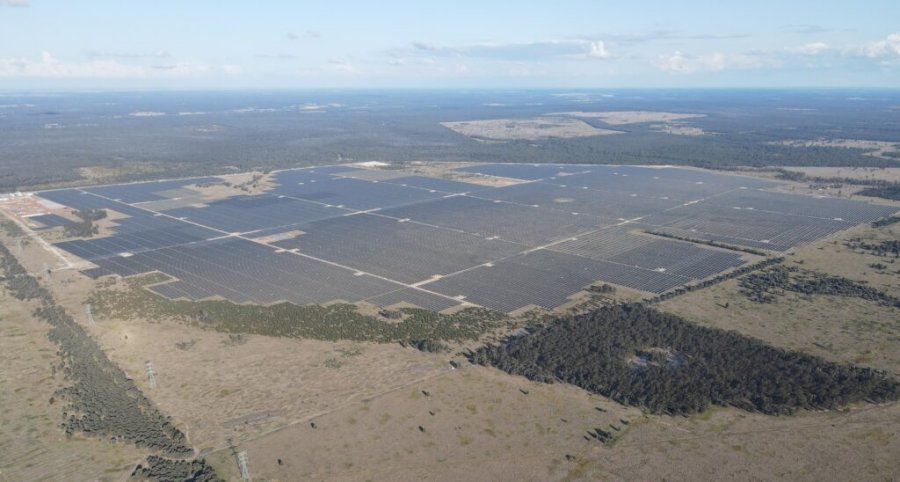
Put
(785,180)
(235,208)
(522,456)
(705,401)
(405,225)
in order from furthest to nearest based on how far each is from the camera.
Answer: (785,180)
(235,208)
(405,225)
(705,401)
(522,456)

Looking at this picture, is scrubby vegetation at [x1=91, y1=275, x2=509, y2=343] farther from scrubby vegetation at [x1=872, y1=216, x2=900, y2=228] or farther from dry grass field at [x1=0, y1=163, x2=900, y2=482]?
scrubby vegetation at [x1=872, y1=216, x2=900, y2=228]

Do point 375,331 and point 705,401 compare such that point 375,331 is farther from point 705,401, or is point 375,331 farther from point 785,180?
point 785,180

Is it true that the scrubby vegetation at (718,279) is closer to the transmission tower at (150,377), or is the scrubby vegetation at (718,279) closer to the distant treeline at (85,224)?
the transmission tower at (150,377)

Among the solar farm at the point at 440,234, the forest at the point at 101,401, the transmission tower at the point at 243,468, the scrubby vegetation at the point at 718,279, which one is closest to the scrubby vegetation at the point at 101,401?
the forest at the point at 101,401

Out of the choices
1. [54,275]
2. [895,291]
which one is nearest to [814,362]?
[895,291]

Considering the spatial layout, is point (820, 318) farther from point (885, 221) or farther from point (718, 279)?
point (885, 221)

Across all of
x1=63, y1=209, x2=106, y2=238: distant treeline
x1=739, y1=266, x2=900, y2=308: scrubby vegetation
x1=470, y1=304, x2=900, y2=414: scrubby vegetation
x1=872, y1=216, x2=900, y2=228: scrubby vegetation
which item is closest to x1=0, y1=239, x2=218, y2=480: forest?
x1=470, y1=304, x2=900, y2=414: scrubby vegetation

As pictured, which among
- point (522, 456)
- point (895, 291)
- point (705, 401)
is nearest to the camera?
point (522, 456)
